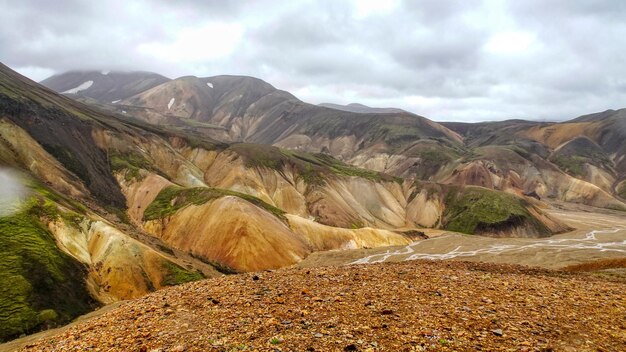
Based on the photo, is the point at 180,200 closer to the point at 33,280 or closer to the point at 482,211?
the point at 33,280

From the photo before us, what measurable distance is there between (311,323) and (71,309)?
37.1 meters

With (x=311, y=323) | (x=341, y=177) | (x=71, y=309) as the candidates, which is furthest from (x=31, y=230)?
(x=341, y=177)

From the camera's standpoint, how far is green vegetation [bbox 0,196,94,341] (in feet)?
119

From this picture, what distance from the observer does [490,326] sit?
1336cm

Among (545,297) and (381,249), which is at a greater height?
(545,297)

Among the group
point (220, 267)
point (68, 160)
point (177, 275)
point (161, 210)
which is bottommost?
point (220, 267)

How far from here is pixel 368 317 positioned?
14273 mm

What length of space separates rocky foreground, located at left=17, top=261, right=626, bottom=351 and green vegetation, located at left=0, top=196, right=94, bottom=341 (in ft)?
81.9

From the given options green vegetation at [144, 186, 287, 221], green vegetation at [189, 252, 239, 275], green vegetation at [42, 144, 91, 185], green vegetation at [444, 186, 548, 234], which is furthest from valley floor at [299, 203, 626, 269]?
green vegetation at [42, 144, 91, 185]

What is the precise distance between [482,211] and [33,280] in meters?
123

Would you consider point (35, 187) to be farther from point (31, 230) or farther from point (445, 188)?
point (445, 188)

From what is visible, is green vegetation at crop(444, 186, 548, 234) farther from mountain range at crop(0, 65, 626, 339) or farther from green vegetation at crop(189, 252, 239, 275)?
green vegetation at crop(189, 252, 239, 275)

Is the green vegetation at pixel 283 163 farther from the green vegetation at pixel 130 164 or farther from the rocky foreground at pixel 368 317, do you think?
the rocky foreground at pixel 368 317

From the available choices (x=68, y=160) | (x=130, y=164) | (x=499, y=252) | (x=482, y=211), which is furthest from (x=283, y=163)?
(x=499, y=252)
